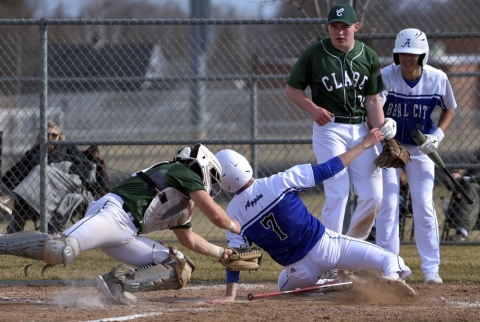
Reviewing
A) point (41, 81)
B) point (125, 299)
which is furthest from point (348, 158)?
point (41, 81)

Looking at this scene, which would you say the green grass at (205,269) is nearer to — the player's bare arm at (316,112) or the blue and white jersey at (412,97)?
the blue and white jersey at (412,97)

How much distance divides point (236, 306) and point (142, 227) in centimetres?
78

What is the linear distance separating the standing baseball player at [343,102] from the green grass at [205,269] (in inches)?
34.3

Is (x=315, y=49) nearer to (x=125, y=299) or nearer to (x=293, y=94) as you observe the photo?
(x=293, y=94)

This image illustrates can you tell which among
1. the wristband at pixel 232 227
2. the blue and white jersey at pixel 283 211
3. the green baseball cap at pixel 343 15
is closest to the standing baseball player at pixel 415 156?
→ the green baseball cap at pixel 343 15

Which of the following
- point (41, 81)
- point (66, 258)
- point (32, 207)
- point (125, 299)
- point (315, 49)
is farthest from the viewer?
point (32, 207)

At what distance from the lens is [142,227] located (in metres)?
5.09

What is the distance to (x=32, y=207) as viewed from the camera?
8.52 m

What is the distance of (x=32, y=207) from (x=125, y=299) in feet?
12.4

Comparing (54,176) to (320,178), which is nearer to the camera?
(320,178)

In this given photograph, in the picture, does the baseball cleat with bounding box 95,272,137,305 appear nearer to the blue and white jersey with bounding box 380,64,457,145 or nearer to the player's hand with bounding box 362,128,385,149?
the player's hand with bounding box 362,128,385,149

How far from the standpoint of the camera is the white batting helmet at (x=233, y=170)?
17.1ft

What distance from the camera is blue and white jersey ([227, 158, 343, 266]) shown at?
5.27 metres

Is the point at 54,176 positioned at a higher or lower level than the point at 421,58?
lower
